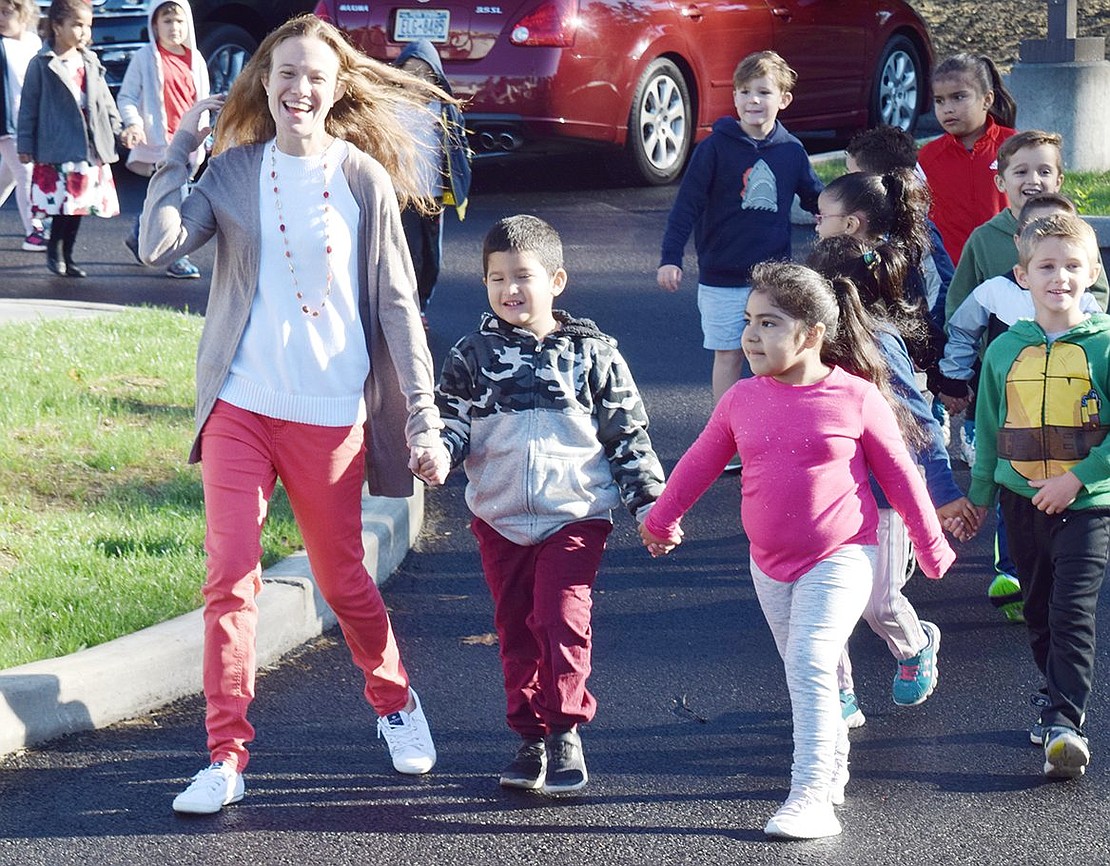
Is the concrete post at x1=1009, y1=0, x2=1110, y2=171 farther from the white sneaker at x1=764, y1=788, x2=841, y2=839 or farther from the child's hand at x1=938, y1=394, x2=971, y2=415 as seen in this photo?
the white sneaker at x1=764, y1=788, x2=841, y2=839

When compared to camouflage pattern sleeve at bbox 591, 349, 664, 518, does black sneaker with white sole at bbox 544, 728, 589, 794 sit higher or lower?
lower

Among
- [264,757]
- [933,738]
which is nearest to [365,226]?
[264,757]

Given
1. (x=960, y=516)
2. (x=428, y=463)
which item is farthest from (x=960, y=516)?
(x=428, y=463)

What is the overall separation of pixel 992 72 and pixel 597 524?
138 inches

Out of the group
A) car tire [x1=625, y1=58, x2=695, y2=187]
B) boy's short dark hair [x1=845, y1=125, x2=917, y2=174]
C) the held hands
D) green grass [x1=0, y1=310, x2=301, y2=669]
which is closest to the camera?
the held hands

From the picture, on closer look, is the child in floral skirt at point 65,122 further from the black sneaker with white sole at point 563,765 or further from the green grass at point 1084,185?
the black sneaker with white sole at point 563,765

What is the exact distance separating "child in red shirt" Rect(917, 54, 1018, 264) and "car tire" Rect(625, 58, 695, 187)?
594 centimetres

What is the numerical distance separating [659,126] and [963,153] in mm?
6399

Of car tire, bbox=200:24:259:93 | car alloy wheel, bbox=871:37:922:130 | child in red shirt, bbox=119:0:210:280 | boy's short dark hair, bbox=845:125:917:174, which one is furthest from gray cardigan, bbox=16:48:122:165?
car alloy wheel, bbox=871:37:922:130

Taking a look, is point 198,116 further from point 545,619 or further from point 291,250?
point 545,619

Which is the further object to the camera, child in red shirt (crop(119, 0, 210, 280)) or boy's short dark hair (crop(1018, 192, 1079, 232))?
child in red shirt (crop(119, 0, 210, 280))

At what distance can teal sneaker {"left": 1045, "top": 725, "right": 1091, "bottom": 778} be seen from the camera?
4.33m

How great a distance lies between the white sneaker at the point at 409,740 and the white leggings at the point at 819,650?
3.12 feet

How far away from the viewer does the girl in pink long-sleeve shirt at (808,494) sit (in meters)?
4.13
